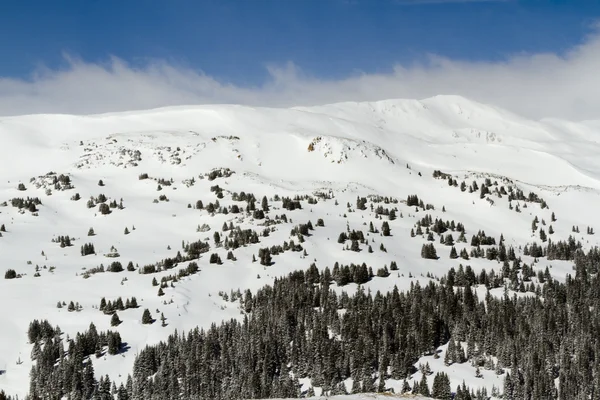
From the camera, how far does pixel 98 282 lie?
13312 cm

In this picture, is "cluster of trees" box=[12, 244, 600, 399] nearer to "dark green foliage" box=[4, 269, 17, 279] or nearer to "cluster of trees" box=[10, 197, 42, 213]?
"dark green foliage" box=[4, 269, 17, 279]

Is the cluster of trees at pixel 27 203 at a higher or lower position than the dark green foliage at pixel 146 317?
higher

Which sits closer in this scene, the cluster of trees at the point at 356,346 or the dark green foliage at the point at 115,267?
the cluster of trees at the point at 356,346

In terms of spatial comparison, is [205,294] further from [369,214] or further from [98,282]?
[369,214]

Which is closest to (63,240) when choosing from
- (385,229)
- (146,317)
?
(146,317)

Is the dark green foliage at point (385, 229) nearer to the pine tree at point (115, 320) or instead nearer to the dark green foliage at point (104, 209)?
the pine tree at point (115, 320)

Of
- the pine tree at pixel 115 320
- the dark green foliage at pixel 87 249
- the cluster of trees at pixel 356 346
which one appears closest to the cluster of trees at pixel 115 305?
the pine tree at pixel 115 320

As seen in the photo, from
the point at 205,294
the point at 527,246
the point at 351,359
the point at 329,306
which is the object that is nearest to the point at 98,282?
the point at 205,294

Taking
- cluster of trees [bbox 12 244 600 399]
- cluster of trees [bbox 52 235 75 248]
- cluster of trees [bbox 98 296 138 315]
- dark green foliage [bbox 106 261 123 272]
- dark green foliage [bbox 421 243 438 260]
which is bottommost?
cluster of trees [bbox 12 244 600 399]

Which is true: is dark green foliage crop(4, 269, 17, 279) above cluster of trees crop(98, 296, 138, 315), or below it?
above

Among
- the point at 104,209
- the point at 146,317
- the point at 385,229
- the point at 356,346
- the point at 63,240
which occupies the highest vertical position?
the point at 104,209

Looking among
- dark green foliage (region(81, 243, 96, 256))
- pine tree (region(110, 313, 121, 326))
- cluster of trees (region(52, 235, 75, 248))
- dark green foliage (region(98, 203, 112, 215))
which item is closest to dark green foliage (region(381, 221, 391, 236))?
dark green foliage (region(81, 243, 96, 256))

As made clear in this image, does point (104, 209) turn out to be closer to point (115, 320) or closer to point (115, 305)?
point (115, 305)

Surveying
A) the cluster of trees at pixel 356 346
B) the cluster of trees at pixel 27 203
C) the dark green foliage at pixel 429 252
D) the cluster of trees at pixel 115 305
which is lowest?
the cluster of trees at pixel 356 346
